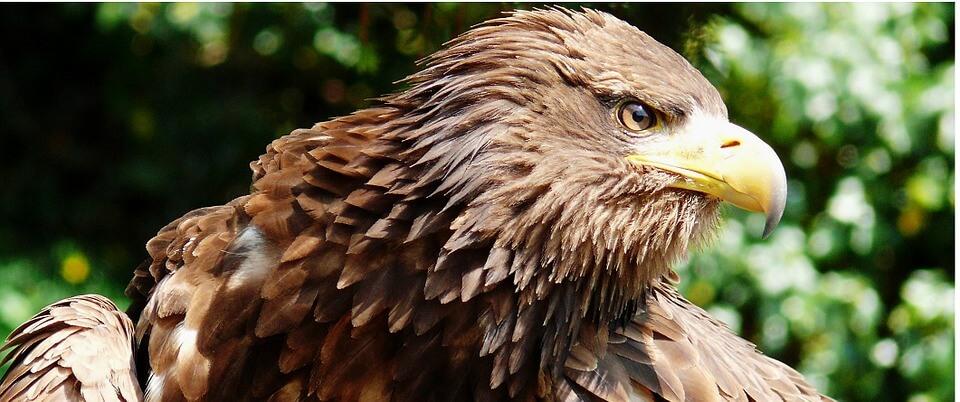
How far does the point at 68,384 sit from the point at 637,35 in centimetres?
150

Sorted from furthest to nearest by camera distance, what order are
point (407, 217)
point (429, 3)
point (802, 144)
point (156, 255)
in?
point (802, 144) < point (429, 3) < point (156, 255) < point (407, 217)

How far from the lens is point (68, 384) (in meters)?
2.71

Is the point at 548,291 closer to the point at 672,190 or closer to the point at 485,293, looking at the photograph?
the point at 485,293

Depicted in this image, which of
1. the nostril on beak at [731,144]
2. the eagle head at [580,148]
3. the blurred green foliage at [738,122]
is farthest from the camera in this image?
the blurred green foliage at [738,122]

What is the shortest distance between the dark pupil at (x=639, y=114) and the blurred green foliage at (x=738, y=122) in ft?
8.58

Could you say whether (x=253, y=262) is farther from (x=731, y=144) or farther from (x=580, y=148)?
(x=731, y=144)

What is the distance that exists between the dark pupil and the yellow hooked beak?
0.06 m

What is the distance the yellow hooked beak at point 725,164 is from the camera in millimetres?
2625

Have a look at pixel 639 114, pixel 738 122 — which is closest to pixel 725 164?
pixel 639 114

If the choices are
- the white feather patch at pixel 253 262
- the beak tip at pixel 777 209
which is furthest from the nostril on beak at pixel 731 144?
the white feather patch at pixel 253 262

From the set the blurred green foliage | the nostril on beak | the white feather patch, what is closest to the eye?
the nostril on beak

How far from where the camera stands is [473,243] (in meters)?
2.60

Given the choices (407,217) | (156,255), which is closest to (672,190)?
(407,217)

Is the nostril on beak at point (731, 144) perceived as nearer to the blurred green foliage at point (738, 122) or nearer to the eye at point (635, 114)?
the eye at point (635, 114)
